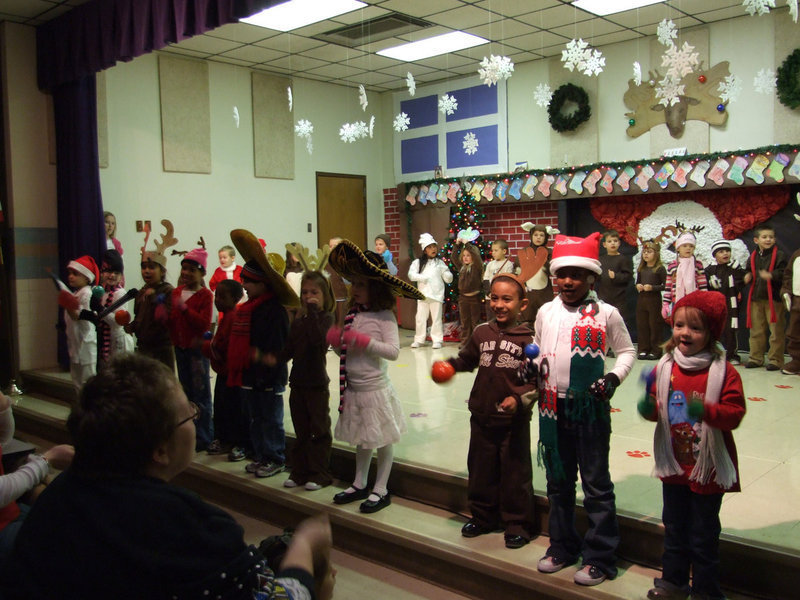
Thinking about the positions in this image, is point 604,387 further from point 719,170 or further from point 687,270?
point 719,170

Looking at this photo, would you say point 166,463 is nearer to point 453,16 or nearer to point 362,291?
point 362,291

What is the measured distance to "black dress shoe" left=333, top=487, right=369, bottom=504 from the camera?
3.61m

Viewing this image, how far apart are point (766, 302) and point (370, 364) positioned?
4.61 m

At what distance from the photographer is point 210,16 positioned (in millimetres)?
4871

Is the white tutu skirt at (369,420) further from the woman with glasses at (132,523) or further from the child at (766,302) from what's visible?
the child at (766,302)

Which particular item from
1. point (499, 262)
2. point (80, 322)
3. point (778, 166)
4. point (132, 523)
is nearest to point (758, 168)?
point (778, 166)

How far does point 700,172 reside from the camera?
7039 millimetres

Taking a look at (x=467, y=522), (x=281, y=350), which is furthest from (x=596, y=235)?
(x=281, y=350)

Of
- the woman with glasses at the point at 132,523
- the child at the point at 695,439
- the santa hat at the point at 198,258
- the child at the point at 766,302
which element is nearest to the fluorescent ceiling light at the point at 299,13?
the santa hat at the point at 198,258

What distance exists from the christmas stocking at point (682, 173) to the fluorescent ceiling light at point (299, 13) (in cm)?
358

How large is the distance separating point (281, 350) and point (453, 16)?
14.4 feet

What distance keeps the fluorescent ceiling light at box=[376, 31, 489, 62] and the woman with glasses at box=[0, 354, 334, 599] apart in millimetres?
6924

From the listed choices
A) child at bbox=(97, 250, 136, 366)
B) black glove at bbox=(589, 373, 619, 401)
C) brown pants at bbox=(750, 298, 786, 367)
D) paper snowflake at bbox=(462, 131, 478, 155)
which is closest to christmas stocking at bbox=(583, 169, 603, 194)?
paper snowflake at bbox=(462, 131, 478, 155)

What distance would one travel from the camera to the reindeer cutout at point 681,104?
7043 millimetres
